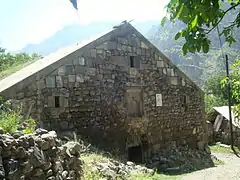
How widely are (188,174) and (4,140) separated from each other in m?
6.65

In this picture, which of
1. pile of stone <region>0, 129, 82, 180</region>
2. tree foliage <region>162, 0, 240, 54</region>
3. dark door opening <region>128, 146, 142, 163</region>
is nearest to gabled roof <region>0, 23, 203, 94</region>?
pile of stone <region>0, 129, 82, 180</region>

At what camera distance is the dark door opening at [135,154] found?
10.9m

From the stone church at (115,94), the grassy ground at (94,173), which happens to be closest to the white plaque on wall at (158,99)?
the stone church at (115,94)

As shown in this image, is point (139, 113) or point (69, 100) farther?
point (139, 113)

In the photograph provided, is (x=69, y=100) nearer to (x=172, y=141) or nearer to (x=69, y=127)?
(x=69, y=127)

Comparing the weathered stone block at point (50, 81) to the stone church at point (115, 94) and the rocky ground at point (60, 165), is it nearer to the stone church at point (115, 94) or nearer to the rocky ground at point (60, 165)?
the stone church at point (115, 94)

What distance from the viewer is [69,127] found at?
8664mm

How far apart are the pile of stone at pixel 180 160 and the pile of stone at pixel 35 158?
5381mm

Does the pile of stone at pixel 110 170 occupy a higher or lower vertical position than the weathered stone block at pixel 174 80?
lower

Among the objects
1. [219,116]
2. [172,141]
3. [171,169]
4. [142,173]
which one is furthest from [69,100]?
[219,116]

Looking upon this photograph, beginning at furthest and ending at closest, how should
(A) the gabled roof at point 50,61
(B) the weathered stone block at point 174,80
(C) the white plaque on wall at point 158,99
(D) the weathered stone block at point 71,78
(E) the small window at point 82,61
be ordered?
(B) the weathered stone block at point 174,80 → (C) the white plaque on wall at point 158,99 → (E) the small window at point 82,61 → (D) the weathered stone block at point 71,78 → (A) the gabled roof at point 50,61

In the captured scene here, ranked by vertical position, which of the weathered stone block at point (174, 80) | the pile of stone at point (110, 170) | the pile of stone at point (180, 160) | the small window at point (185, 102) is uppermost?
the weathered stone block at point (174, 80)

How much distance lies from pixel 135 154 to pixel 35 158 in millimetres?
7309

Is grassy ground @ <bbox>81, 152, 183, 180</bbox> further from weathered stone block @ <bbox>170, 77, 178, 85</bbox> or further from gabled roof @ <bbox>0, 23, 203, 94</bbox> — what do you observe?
weathered stone block @ <bbox>170, 77, 178, 85</bbox>
